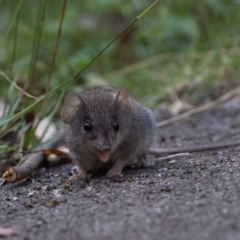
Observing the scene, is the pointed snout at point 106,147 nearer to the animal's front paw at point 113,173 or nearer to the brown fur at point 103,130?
the brown fur at point 103,130

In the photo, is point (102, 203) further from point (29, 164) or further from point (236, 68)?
point (236, 68)

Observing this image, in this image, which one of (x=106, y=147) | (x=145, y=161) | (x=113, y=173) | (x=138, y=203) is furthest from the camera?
(x=145, y=161)

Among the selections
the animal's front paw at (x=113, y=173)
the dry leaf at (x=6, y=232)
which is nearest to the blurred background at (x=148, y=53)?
the animal's front paw at (x=113, y=173)

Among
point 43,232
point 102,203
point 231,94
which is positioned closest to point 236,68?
point 231,94

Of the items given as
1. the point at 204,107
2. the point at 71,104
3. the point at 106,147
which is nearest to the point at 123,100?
the point at 71,104

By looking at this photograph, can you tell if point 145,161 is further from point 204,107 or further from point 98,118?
point 204,107
